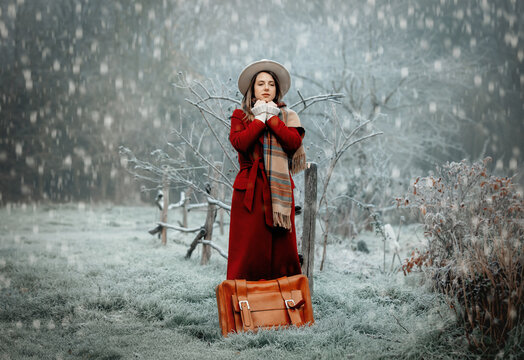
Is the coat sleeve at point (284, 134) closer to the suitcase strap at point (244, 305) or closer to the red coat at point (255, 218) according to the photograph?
the red coat at point (255, 218)

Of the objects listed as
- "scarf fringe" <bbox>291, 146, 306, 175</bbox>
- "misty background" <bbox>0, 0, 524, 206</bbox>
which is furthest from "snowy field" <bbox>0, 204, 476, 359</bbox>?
"misty background" <bbox>0, 0, 524, 206</bbox>

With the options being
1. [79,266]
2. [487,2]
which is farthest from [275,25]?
[79,266]

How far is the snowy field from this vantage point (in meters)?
2.64

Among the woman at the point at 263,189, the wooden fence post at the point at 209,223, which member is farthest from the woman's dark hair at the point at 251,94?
the wooden fence post at the point at 209,223

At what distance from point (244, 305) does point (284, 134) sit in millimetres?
1295

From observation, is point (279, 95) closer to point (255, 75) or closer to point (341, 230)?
point (255, 75)

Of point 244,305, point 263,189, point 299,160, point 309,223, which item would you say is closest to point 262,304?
point 244,305

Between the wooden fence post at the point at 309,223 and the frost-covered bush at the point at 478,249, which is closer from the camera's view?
the frost-covered bush at the point at 478,249

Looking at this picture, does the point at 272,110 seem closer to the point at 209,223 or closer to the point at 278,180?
the point at 278,180

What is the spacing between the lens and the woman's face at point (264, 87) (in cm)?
330

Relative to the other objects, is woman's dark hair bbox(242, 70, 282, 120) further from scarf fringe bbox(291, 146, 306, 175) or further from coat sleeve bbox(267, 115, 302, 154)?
scarf fringe bbox(291, 146, 306, 175)

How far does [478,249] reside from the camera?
2.61m

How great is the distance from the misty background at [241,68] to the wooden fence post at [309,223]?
201 inches

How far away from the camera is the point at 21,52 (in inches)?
575
